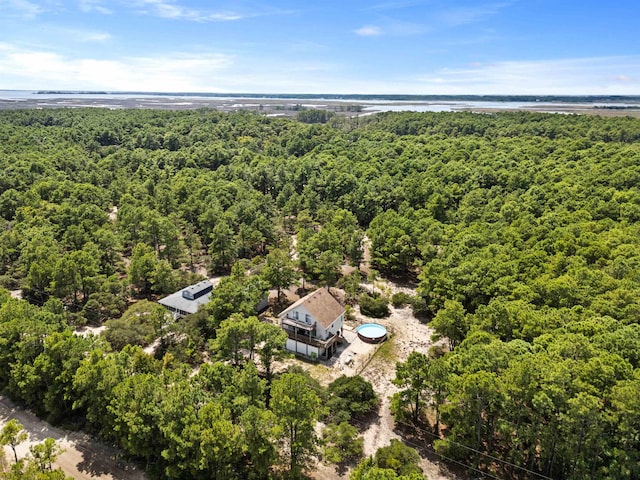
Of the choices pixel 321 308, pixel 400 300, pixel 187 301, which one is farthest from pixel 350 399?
pixel 187 301

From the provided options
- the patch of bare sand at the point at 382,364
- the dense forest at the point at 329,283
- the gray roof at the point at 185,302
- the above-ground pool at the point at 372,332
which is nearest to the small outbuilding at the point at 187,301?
the gray roof at the point at 185,302

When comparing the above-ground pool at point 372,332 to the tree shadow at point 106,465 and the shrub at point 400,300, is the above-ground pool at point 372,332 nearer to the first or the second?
the shrub at point 400,300

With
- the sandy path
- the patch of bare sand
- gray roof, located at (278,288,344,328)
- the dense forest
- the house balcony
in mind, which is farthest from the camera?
gray roof, located at (278,288,344,328)

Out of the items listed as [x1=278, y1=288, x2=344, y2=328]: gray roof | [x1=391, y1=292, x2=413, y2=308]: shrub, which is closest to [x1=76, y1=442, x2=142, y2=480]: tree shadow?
[x1=278, y1=288, x2=344, y2=328]: gray roof

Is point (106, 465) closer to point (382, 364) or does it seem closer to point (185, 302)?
point (185, 302)

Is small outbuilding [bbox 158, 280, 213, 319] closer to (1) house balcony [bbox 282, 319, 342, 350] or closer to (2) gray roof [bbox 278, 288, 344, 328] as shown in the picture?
(1) house balcony [bbox 282, 319, 342, 350]
